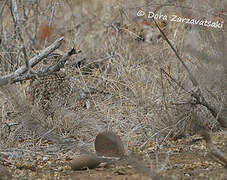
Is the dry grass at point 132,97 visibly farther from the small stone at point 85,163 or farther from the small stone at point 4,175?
the small stone at point 4,175

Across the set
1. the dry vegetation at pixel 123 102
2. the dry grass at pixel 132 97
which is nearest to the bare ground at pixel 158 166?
the dry vegetation at pixel 123 102

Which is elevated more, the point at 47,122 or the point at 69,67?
the point at 69,67

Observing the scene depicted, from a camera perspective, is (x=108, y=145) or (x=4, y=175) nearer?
(x=4, y=175)

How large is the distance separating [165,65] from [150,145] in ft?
3.08

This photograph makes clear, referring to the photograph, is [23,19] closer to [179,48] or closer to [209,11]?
[179,48]

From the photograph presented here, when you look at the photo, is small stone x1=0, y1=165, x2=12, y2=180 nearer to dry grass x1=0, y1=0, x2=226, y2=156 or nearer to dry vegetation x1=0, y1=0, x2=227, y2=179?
dry vegetation x1=0, y1=0, x2=227, y2=179

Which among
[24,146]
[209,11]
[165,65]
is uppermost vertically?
[209,11]

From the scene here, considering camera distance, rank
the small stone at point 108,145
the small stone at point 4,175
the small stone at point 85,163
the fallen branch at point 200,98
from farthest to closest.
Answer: the fallen branch at point 200,98 < the small stone at point 108,145 < the small stone at point 85,163 < the small stone at point 4,175

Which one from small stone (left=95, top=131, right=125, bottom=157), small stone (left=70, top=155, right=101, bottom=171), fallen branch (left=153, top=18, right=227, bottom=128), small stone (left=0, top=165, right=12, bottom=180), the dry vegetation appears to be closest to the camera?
small stone (left=0, top=165, right=12, bottom=180)

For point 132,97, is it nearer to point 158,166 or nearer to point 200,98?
point 200,98

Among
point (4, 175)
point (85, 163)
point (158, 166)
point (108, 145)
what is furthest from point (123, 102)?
point (4, 175)

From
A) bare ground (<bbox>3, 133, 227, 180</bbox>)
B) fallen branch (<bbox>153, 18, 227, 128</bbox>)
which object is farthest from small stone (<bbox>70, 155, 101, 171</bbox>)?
fallen branch (<bbox>153, 18, 227, 128</bbox>)

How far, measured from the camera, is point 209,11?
409 centimetres

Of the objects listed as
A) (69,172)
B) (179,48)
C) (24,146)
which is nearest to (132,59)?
(179,48)
